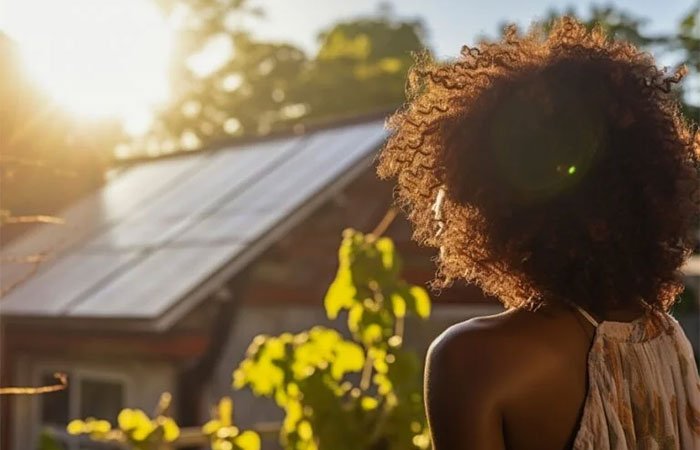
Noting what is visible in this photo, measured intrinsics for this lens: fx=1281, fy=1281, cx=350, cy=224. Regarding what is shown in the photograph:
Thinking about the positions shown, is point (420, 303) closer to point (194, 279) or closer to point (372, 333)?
point (372, 333)

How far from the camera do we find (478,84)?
1.97m

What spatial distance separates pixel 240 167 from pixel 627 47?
8.84 metres

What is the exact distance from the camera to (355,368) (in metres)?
4.46

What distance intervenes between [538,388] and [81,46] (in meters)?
5.20

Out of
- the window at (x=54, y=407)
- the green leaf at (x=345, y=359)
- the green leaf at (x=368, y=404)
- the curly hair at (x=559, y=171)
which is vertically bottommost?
the window at (x=54, y=407)

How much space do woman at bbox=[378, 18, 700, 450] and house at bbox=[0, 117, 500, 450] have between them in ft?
17.8

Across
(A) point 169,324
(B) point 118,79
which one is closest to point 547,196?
(A) point 169,324

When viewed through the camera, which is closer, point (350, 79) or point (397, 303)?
point (397, 303)

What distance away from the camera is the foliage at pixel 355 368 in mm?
4254

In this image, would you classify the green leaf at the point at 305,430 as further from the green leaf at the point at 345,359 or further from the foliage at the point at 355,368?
the green leaf at the point at 345,359

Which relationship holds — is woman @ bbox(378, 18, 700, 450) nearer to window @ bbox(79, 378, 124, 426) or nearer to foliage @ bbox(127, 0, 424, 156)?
window @ bbox(79, 378, 124, 426)

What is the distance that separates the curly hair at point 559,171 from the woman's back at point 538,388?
0.07 metres

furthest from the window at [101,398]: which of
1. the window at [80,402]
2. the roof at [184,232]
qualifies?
the roof at [184,232]

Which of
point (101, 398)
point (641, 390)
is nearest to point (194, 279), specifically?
point (101, 398)
